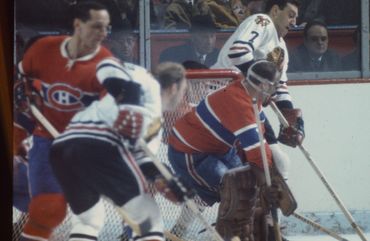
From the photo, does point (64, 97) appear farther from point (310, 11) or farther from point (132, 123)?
point (310, 11)

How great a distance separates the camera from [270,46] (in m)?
5.90

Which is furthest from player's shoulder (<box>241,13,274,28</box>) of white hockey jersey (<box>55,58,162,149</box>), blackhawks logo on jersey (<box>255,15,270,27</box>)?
white hockey jersey (<box>55,58,162,149</box>)

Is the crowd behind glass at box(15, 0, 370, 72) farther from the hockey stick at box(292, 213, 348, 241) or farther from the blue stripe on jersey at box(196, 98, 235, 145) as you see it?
the hockey stick at box(292, 213, 348, 241)

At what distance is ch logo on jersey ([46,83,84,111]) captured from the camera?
5805mm

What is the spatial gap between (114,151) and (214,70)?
0.49 metres

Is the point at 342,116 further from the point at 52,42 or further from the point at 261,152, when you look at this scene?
the point at 52,42

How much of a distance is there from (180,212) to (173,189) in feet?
0.32

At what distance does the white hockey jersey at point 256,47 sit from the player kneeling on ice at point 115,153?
7.7 inches

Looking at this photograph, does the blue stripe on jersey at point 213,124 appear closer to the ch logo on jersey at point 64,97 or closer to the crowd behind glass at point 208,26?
the crowd behind glass at point 208,26

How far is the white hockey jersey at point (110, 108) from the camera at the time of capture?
19.0 feet

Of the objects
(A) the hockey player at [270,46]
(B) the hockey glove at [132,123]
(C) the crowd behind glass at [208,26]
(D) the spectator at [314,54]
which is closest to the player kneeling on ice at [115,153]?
(B) the hockey glove at [132,123]

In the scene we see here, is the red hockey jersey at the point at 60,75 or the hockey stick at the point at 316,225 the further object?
the hockey stick at the point at 316,225

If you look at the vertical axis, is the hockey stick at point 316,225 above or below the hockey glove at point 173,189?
below

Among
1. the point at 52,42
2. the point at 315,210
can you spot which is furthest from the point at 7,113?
the point at 315,210
